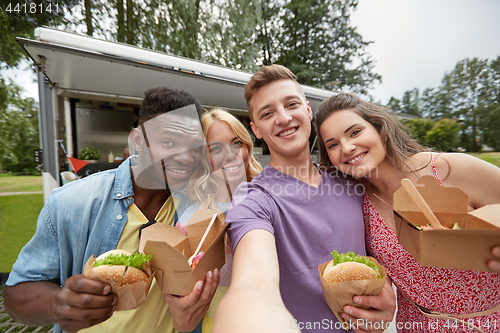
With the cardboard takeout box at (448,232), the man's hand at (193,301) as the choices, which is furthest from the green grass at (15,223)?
the cardboard takeout box at (448,232)

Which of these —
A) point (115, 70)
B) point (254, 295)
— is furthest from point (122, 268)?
point (115, 70)

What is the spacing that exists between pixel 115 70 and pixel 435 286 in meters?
4.48

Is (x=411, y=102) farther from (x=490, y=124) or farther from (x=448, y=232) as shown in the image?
(x=448, y=232)

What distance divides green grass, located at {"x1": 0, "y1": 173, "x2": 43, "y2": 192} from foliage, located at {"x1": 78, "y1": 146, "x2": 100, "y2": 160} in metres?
6.24

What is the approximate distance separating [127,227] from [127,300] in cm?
66

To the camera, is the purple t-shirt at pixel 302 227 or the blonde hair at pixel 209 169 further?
the blonde hair at pixel 209 169

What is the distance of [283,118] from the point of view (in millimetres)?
1668

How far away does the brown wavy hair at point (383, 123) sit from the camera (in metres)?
1.60

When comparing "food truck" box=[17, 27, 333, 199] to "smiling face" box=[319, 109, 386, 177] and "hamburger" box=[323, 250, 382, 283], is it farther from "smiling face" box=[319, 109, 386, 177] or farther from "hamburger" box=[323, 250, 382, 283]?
"hamburger" box=[323, 250, 382, 283]

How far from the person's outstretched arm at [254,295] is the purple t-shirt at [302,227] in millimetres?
84

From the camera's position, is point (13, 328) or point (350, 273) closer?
point (350, 273)

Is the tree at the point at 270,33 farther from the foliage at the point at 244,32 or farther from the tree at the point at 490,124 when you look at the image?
the tree at the point at 490,124

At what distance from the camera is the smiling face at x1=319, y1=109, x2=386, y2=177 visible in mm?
1554

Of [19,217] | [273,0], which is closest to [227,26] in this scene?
[273,0]
